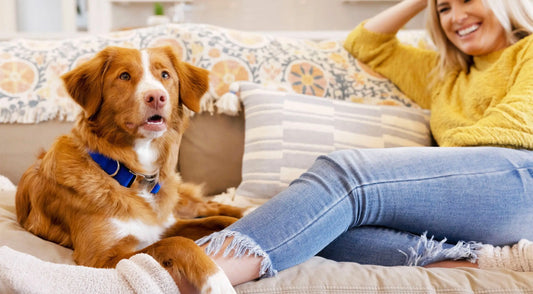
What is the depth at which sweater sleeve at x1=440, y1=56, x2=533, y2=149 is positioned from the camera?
1.25m

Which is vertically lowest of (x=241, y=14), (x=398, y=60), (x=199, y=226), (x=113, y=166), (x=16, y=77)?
(x=199, y=226)

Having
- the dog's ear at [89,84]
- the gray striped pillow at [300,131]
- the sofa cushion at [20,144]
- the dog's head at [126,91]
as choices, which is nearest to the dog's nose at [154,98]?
the dog's head at [126,91]

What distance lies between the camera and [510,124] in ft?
4.14

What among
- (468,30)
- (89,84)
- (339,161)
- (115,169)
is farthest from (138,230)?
(468,30)

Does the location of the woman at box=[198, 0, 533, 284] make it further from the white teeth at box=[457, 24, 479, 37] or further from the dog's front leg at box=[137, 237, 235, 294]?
the white teeth at box=[457, 24, 479, 37]

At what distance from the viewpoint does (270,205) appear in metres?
1.02

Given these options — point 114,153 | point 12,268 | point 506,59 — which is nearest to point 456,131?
point 506,59

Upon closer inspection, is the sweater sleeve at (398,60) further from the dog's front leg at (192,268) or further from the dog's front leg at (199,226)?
the dog's front leg at (192,268)

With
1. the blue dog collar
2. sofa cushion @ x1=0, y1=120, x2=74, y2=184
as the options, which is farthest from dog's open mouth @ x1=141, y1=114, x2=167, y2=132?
sofa cushion @ x1=0, y1=120, x2=74, y2=184

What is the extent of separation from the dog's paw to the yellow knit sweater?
867mm

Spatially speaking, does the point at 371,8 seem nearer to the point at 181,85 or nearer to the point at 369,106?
the point at 369,106

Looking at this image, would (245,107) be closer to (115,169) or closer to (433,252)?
(115,169)

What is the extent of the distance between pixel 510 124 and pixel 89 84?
1.18 m

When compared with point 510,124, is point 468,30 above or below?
above
